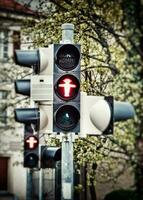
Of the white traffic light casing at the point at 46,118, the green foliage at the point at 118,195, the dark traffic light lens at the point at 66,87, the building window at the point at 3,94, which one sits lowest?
the green foliage at the point at 118,195

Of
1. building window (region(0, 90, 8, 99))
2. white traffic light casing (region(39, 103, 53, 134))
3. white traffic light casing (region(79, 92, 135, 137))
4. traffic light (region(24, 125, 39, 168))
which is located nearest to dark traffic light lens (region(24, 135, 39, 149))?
traffic light (region(24, 125, 39, 168))

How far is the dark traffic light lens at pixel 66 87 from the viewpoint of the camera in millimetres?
5684

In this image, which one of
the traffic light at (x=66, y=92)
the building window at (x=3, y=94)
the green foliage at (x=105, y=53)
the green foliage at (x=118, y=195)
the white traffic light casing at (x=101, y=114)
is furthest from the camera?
the building window at (x=3, y=94)

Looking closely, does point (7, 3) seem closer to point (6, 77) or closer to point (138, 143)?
point (6, 77)

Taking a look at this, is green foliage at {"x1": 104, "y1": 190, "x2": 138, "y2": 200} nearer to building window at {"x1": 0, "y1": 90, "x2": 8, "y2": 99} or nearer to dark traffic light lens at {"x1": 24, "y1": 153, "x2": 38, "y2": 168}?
dark traffic light lens at {"x1": 24, "y1": 153, "x2": 38, "y2": 168}

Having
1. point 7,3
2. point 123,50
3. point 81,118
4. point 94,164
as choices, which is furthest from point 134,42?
point 7,3

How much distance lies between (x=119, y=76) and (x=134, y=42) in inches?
36.6

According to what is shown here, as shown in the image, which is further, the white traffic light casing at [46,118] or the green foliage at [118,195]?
the green foliage at [118,195]

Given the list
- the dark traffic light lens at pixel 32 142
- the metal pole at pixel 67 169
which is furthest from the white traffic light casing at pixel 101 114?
the dark traffic light lens at pixel 32 142

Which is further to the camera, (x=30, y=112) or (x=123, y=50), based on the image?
(x=123, y=50)

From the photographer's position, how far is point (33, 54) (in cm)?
560

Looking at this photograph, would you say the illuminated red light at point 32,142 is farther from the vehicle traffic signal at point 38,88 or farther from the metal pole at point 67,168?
the metal pole at point 67,168

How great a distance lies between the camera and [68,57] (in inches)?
226

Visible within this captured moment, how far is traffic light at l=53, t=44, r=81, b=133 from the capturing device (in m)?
5.70
